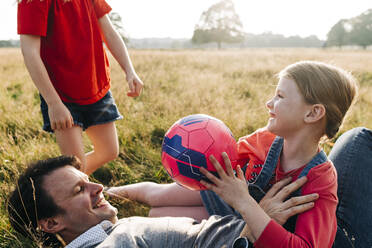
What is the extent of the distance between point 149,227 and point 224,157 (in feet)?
2.15

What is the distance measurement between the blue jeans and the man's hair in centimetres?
199

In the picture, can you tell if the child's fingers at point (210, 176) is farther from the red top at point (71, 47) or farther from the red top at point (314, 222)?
the red top at point (71, 47)

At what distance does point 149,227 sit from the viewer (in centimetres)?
199

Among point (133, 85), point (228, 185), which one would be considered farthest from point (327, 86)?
point (133, 85)

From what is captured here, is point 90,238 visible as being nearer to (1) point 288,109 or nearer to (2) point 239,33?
(1) point 288,109

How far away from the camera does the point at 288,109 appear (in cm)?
210

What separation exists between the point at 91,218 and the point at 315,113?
1.68m

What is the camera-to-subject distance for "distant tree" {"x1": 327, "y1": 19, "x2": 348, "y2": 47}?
66.7m

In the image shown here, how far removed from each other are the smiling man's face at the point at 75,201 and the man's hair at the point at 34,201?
4cm

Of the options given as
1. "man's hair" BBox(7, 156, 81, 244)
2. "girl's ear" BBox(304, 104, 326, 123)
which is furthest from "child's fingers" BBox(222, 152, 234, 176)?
"man's hair" BBox(7, 156, 81, 244)

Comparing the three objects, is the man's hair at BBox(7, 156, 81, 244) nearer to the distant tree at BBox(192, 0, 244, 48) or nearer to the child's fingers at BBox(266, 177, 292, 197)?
the child's fingers at BBox(266, 177, 292, 197)

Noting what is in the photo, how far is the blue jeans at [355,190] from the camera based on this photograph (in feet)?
7.14

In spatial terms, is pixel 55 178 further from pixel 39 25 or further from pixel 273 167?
pixel 273 167

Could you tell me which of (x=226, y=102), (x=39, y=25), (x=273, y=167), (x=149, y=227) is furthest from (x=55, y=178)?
(x=226, y=102)
